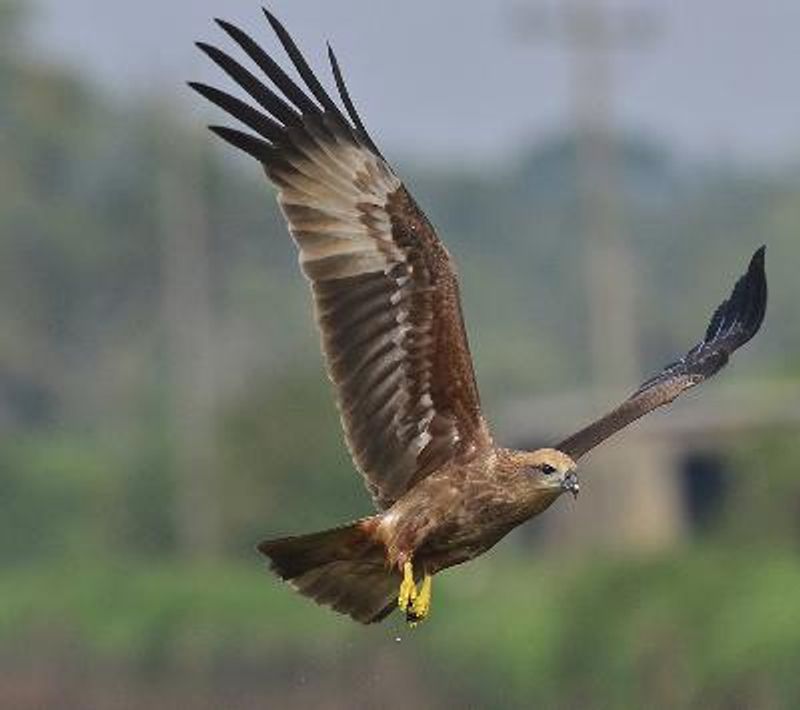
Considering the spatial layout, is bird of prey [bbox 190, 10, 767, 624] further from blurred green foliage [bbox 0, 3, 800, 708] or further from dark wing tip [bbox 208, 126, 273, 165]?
blurred green foliage [bbox 0, 3, 800, 708]

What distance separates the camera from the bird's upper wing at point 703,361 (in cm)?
1577

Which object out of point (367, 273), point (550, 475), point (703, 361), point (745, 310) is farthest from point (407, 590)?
point (745, 310)

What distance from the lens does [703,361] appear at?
1688 centimetres

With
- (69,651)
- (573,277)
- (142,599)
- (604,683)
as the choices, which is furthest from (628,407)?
(573,277)

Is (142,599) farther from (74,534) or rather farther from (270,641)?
(74,534)

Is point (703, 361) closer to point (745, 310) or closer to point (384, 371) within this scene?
point (745, 310)

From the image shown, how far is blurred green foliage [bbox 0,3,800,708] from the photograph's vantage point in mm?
27906

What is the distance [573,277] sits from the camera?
336 ft

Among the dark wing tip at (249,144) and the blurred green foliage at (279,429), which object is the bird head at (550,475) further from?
the blurred green foliage at (279,429)

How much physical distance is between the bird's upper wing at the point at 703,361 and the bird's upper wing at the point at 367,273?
52 centimetres

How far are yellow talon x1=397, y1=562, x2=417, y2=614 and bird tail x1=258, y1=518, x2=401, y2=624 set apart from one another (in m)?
0.05

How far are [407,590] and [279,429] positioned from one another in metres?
34.4

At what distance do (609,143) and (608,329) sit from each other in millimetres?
2263

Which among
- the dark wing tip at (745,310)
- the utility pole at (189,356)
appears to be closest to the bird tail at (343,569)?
the dark wing tip at (745,310)
